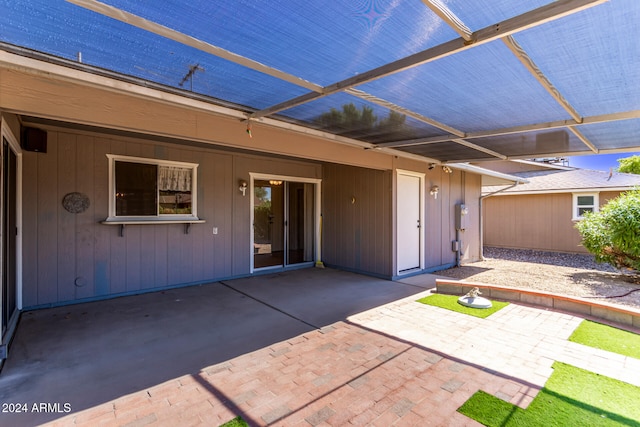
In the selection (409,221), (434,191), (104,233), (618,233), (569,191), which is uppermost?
(569,191)

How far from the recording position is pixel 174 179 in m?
5.66

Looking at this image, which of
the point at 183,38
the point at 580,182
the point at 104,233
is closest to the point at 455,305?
the point at 183,38

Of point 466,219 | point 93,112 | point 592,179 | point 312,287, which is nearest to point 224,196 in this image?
point 312,287

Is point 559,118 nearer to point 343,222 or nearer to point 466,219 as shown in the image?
point 343,222

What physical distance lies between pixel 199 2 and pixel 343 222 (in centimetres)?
608

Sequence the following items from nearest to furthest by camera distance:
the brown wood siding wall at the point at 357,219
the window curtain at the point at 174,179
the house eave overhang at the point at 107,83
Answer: the house eave overhang at the point at 107,83 < the window curtain at the point at 174,179 < the brown wood siding wall at the point at 357,219

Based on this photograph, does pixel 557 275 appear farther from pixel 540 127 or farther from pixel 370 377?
pixel 370 377

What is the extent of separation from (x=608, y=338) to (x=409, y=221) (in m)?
3.88

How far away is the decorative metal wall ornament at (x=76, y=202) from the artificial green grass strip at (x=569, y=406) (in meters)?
5.47

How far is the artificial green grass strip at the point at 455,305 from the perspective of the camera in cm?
445

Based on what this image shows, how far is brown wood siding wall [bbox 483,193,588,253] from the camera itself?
11.1m

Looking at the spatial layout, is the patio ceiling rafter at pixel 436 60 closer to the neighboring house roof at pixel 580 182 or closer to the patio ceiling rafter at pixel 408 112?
the patio ceiling rafter at pixel 408 112

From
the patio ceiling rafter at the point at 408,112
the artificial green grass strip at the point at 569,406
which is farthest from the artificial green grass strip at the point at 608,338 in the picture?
the patio ceiling rafter at the point at 408,112

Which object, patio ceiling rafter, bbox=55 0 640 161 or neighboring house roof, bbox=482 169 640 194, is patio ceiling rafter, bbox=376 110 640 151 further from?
neighboring house roof, bbox=482 169 640 194
